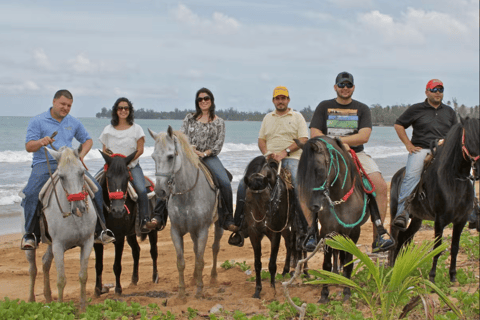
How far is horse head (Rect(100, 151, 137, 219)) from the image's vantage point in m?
6.66

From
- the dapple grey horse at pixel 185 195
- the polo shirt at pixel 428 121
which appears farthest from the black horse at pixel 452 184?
the dapple grey horse at pixel 185 195

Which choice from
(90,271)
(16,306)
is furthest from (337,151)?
(90,271)

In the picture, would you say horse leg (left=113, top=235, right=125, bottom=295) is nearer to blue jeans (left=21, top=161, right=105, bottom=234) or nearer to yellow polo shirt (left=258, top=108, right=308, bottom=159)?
blue jeans (left=21, top=161, right=105, bottom=234)

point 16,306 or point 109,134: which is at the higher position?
point 109,134

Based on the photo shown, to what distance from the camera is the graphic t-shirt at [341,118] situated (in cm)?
677

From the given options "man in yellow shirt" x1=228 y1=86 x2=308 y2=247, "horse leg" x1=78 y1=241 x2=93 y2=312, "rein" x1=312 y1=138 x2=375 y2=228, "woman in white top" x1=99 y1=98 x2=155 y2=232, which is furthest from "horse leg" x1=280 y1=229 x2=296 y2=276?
"horse leg" x1=78 y1=241 x2=93 y2=312

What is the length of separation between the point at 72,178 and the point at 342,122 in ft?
11.9

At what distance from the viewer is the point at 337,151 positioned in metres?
5.86

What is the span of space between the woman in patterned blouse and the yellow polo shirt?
755 millimetres

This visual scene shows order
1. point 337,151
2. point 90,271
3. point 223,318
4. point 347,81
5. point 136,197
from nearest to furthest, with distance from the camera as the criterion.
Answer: point 223,318 < point 337,151 < point 347,81 < point 136,197 < point 90,271

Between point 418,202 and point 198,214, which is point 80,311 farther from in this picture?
point 418,202

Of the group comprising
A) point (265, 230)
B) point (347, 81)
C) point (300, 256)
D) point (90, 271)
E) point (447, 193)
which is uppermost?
point (347, 81)

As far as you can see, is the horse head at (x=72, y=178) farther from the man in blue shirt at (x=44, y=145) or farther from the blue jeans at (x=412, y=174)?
the blue jeans at (x=412, y=174)

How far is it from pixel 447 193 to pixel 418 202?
554 mm
